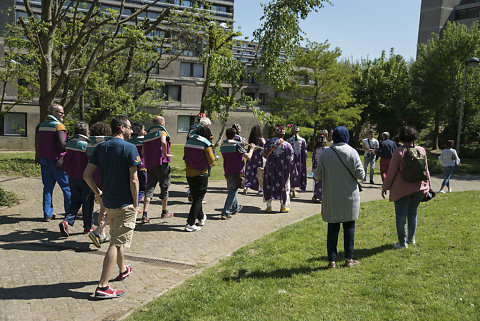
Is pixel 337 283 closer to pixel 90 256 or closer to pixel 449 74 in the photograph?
pixel 90 256

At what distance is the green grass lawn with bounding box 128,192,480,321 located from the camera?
424 centimetres

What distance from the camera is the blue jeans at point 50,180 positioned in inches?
307

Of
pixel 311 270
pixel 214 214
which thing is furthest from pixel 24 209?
pixel 311 270

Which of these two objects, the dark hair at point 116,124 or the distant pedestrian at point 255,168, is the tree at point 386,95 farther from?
the dark hair at point 116,124

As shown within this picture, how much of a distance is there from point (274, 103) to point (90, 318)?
2960 centimetres

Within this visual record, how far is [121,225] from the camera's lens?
4879 mm

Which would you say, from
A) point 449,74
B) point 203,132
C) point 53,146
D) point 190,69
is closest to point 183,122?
point 190,69

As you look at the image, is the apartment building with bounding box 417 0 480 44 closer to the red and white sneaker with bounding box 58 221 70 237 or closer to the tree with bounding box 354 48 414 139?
the tree with bounding box 354 48 414 139

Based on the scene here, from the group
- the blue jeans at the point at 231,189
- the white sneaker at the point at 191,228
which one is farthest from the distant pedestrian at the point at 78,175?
the blue jeans at the point at 231,189

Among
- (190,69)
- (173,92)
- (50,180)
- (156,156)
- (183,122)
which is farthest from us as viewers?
(190,69)

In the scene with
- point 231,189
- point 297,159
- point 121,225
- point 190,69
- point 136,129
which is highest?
point 190,69

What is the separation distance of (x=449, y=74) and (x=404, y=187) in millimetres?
31089

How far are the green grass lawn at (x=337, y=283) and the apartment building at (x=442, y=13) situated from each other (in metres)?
60.4

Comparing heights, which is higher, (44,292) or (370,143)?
(370,143)
